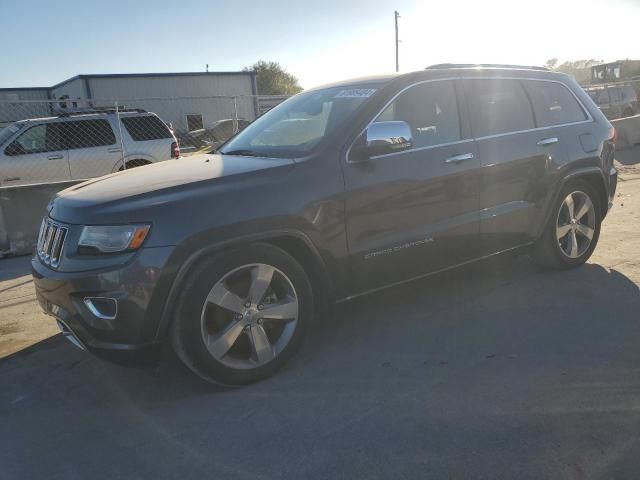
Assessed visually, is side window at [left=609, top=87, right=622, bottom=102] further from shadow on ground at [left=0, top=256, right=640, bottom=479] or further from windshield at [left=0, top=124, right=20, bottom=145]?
windshield at [left=0, top=124, right=20, bottom=145]

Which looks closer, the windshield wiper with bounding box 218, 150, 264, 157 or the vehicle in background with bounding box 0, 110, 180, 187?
the windshield wiper with bounding box 218, 150, 264, 157

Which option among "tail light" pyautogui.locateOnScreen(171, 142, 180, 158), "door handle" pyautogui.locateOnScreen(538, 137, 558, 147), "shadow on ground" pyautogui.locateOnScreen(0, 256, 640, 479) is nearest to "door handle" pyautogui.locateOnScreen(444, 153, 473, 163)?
"door handle" pyautogui.locateOnScreen(538, 137, 558, 147)

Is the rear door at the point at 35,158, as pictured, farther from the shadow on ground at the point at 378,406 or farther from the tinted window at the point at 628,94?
the tinted window at the point at 628,94

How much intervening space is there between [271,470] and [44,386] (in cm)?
184

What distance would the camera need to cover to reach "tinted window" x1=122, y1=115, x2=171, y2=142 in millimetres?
10617

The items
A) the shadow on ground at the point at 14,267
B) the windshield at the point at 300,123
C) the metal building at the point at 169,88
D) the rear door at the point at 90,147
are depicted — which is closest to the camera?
the windshield at the point at 300,123

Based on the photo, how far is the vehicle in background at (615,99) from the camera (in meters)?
20.5

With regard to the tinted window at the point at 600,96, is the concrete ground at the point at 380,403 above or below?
below

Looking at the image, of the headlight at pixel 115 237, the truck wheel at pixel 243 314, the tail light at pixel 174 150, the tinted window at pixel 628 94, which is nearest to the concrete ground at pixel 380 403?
the truck wheel at pixel 243 314

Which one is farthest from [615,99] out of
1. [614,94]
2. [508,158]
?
[508,158]

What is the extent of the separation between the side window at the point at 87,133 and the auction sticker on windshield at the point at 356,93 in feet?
25.2

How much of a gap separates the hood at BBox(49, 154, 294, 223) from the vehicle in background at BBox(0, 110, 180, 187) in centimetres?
712

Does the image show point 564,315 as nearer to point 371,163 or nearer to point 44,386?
point 371,163

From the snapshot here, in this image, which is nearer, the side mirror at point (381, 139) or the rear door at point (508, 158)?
the side mirror at point (381, 139)
